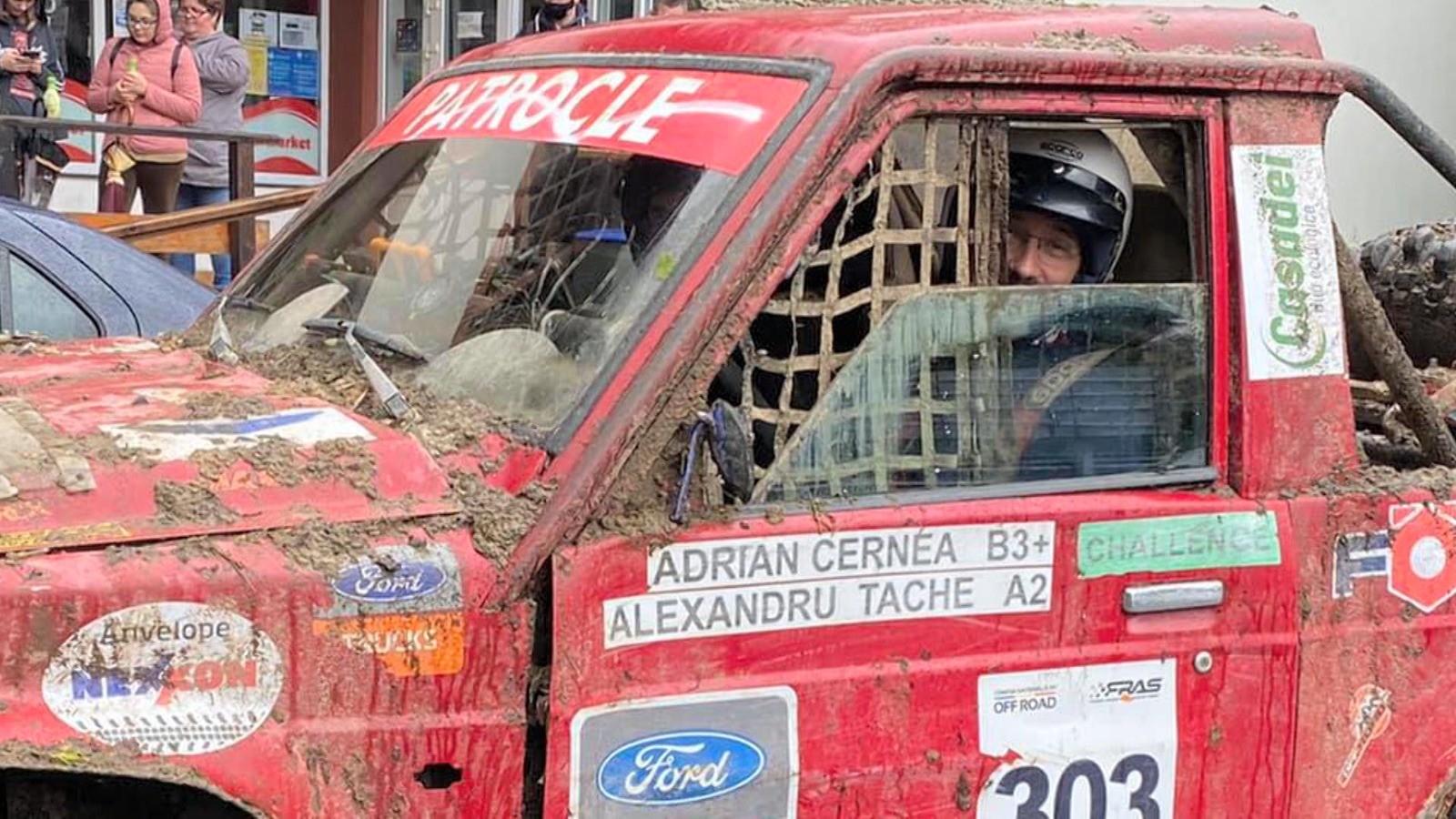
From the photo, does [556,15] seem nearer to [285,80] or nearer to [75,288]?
[285,80]

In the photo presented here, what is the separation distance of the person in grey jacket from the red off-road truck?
669 cm

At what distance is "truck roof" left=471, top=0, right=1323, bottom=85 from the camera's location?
272 cm

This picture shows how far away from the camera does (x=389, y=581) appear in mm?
2334

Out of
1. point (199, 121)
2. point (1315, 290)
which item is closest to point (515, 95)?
point (1315, 290)

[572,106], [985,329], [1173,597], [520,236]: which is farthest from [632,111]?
[1173,597]

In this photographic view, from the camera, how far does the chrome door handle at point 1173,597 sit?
8.91 feet

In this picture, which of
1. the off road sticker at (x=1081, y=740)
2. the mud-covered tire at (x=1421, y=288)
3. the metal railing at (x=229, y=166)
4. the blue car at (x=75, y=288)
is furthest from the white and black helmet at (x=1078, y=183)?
the metal railing at (x=229, y=166)

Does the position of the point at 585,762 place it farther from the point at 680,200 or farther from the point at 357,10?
the point at 357,10

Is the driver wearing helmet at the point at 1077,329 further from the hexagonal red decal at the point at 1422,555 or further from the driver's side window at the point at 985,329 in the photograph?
the hexagonal red decal at the point at 1422,555

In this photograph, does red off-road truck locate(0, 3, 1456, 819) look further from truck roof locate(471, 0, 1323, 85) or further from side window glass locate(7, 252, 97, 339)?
side window glass locate(7, 252, 97, 339)

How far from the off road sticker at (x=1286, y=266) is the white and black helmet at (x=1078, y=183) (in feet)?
0.65

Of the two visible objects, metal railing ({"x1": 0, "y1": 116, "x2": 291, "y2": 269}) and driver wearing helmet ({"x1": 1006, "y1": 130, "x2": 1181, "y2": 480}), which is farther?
metal railing ({"x1": 0, "y1": 116, "x2": 291, "y2": 269})

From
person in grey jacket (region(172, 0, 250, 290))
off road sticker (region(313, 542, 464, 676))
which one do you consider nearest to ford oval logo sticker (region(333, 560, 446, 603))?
off road sticker (region(313, 542, 464, 676))

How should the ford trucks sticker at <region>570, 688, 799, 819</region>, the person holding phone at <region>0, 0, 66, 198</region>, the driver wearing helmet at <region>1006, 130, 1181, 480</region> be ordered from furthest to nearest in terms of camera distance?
the person holding phone at <region>0, 0, 66, 198</region> → the driver wearing helmet at <region>1006, 130, 1181, 480</region> → the ford trucks sticker at <region>570, 688, 799, 819</region>
